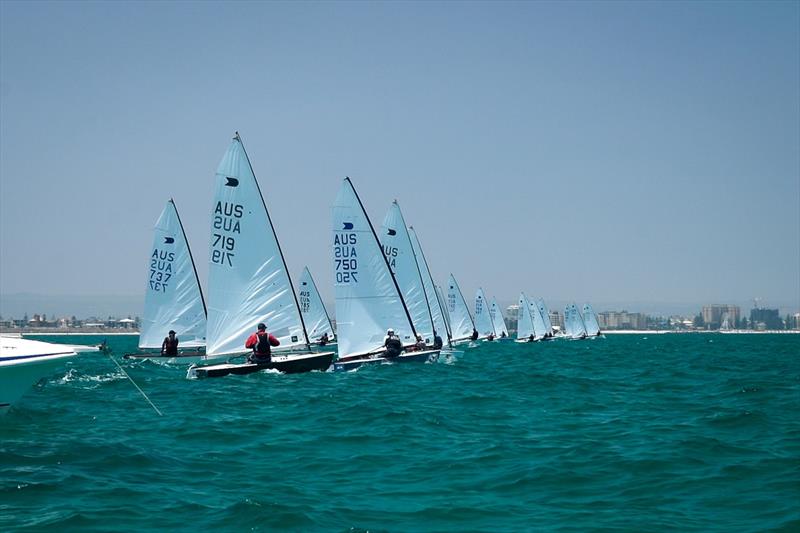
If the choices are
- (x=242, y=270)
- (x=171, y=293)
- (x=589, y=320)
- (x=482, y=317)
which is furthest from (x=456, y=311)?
(x=589, y=320)

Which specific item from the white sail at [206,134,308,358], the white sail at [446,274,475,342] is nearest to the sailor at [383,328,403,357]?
the white sail at [206,134,308,358]

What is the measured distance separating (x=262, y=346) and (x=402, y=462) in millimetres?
15884

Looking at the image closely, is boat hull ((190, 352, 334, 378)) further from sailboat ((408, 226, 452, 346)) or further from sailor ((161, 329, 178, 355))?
sailboat ((408, 226, 452, 346))

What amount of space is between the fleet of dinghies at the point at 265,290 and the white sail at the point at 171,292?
0.05 m

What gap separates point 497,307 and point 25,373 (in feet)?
281

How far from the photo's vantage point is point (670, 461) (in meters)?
12.1

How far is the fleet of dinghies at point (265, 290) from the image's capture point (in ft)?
97.7

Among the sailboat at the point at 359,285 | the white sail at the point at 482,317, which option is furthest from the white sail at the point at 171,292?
the white sail at the point at 482,317

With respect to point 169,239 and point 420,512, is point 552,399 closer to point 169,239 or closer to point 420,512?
point 420,512

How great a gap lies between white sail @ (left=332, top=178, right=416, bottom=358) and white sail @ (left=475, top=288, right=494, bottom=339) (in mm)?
56020

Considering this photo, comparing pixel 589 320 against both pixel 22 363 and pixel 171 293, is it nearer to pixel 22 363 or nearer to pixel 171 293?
pixel 171 293

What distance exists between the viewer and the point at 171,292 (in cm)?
4094

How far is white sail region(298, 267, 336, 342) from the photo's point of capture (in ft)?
207

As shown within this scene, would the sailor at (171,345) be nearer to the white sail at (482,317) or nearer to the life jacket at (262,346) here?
the life jacket at (262,346)
